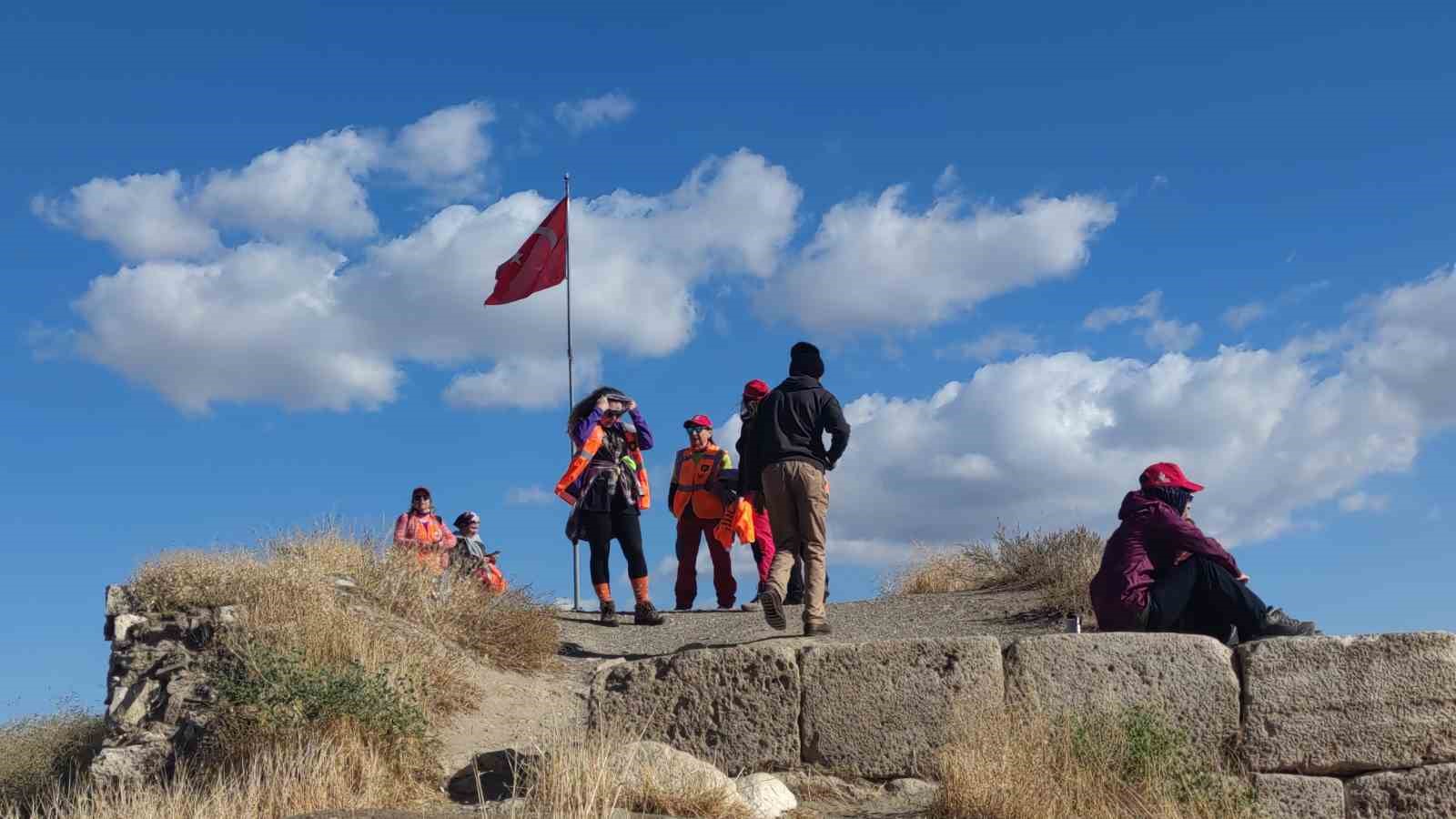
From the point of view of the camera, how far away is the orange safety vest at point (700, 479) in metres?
12.4

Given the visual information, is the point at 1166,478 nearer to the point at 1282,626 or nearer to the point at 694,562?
the point at 1282,626

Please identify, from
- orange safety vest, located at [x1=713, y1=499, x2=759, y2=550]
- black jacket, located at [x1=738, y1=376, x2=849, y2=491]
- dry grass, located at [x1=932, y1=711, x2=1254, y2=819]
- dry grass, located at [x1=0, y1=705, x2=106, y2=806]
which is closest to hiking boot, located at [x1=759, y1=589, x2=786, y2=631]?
black jacket, located at [x1=738, y1=376, x2=849, y2=491]

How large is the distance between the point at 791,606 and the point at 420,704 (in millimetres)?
4070

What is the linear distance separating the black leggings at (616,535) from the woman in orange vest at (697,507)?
866mm

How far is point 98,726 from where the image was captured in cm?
1202

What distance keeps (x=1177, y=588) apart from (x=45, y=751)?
970 centimetres

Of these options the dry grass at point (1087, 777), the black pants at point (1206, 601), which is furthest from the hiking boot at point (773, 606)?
the black pants at point (1206, 601)

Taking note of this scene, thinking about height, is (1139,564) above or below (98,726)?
above

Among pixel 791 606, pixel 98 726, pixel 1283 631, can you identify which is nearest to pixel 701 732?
pixel 1283 631

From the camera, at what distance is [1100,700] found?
291 inches

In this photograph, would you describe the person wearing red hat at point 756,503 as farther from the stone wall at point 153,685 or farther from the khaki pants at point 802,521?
the stone wall at point 153,685

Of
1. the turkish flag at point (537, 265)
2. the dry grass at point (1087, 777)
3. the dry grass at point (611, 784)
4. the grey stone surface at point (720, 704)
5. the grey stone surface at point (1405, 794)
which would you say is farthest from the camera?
the turkish flag at point (537, 265)

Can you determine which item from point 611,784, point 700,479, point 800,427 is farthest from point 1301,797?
point 700,479

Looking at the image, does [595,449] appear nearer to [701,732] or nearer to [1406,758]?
[701,732]
